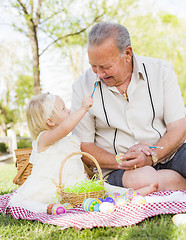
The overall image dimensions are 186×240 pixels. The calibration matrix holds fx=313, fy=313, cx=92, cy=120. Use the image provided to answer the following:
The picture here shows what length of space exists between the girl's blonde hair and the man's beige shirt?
1.30 feet

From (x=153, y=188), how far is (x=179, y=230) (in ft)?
2.60

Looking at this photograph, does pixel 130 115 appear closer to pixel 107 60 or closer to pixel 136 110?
pixel 136 110

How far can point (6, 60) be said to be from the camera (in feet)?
70.1

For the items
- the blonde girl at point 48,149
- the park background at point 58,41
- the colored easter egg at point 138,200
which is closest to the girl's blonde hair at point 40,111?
the blonde girl at point 48,149

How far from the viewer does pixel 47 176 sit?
2662 mm

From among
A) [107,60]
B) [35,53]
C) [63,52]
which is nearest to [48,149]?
[107,60]

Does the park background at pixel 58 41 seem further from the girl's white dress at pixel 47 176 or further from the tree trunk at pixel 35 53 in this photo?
the girl's white dress at pixel 47 176

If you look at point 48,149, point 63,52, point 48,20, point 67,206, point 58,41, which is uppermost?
point 48,20

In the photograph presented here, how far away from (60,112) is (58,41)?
31.0 feet

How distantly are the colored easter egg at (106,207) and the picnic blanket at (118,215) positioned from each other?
3 cm

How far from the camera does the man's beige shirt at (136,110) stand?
290cm

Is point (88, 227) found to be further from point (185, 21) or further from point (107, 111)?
point (185, 21)

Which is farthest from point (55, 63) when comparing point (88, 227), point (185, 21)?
point (88, 227)

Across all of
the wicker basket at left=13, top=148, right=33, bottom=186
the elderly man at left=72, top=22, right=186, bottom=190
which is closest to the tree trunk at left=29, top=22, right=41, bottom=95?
the wicker basket at left=13, top=148, right=33, bottom=186
